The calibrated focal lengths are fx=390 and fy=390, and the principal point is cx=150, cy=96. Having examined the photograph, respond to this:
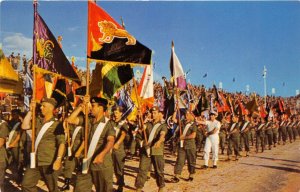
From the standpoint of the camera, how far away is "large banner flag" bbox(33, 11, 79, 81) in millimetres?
7770

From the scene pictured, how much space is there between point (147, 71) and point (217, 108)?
8.97 m

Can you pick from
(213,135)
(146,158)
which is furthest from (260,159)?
(146,158)

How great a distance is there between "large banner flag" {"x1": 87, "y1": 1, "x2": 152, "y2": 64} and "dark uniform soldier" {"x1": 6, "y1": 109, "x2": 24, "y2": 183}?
345 centimetres

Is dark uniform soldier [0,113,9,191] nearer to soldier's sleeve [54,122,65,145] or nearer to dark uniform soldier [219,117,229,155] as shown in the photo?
soldier's sleeve [54,122,65,145]

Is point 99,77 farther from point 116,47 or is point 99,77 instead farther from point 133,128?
point 133,128

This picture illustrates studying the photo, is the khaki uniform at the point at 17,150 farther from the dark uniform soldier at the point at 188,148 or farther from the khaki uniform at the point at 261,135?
the khaki uniform at the point at 261,135

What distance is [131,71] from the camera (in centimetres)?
969

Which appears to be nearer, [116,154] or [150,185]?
[116,154]

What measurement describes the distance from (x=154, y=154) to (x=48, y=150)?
3.16 m

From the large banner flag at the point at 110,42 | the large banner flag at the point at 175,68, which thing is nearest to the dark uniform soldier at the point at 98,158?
the large banner flag at the point at 110,42

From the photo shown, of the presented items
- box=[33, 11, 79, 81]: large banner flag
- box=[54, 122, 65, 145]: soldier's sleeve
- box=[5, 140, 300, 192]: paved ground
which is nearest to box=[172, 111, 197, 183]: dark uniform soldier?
box=[5, 140, 300, 192]: paved ground

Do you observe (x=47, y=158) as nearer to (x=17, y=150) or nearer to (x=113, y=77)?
(x=113, y=77)

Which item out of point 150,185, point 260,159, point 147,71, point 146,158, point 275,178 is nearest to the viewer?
point 146,158

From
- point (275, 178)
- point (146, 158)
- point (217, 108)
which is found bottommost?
point (275, 178)
